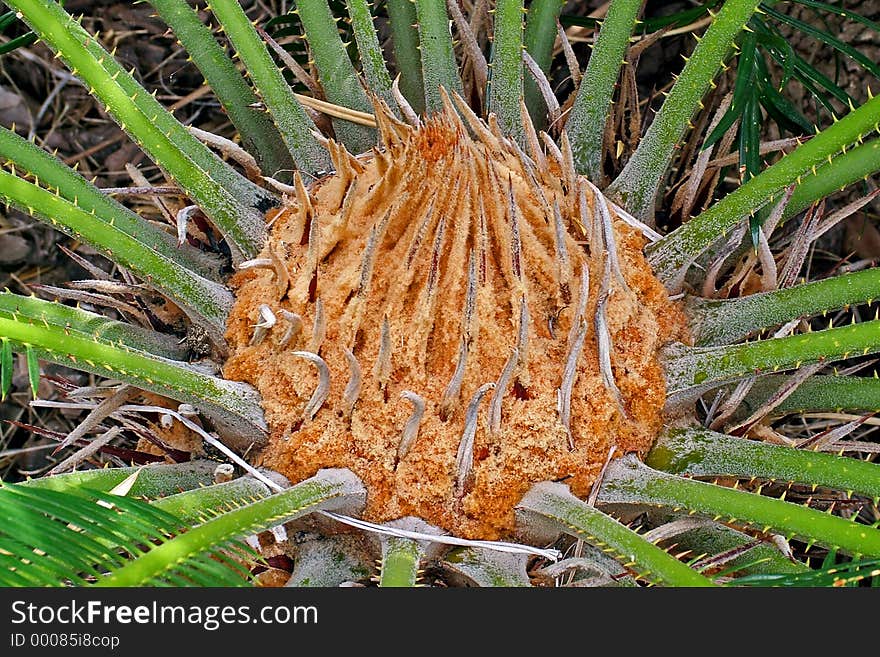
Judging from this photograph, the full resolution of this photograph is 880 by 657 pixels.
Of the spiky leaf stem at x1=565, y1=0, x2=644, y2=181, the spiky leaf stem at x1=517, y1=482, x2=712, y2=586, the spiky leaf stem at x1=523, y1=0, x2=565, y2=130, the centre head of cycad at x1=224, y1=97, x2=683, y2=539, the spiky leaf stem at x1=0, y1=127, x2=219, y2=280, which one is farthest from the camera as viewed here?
the spiky leaf stem at x1=523, y1=0, x2=565, y2=130

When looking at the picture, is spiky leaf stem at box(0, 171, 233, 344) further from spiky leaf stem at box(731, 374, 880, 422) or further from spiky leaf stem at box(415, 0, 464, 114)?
spiky leaf stem at box(731, 374, 880, 422)

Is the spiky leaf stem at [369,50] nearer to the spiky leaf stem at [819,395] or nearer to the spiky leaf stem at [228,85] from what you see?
the spiky leaf stem at [228,85]

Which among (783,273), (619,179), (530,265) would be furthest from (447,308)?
(783,273)

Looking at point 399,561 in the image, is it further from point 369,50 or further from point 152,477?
point 369,50

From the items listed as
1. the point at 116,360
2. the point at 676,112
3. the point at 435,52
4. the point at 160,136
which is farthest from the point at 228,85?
the point at 676,112

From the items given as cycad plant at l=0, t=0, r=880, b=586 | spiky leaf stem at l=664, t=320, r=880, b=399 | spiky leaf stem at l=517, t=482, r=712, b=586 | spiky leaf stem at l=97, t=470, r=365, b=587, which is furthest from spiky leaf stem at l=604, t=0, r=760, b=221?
spiky leaf stem at l=97, t=470, r=365, b=587

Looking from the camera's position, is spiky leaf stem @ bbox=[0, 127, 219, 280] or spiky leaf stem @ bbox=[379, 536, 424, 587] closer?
spiky leaf stem @ bbox=[379, 536, 424, 587]

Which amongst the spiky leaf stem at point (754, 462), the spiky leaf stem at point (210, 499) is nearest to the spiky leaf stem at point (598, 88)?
the spiky leaf stem at point (754, 462)
